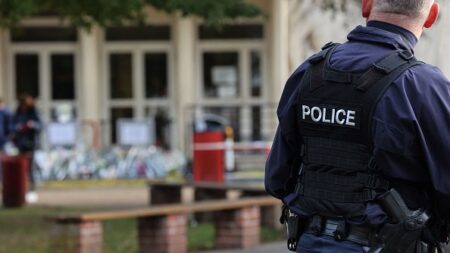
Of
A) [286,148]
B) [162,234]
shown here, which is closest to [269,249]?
[162,234]

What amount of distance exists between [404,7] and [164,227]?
21.3ft

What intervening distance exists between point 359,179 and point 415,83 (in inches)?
16.7

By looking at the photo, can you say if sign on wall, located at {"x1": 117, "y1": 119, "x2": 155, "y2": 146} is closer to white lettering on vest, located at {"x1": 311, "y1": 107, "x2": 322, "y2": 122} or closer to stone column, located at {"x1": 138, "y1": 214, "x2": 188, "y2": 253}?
stone column, located at {"x1": 138, "y1": 214, "x2": 188, "y2": 253}

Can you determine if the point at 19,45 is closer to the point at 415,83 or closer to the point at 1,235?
the point at 1,235

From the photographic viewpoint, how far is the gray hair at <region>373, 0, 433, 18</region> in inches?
149

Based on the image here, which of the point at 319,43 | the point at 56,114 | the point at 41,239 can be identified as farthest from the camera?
the point at 56,114

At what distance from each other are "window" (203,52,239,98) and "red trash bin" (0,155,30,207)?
1061 centimetres

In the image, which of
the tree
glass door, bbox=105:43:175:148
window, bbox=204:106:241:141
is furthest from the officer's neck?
glass door, bbox=105:43:175:148

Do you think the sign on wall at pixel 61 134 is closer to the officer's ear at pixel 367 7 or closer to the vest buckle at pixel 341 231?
the officer's ear at pixel 367 7

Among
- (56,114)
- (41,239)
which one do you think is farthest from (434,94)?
(56,114)

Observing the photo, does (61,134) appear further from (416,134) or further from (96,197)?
(416,134)

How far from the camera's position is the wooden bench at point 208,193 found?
12647mm

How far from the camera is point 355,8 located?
13.5 meters

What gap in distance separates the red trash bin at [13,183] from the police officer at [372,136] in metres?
12.1
